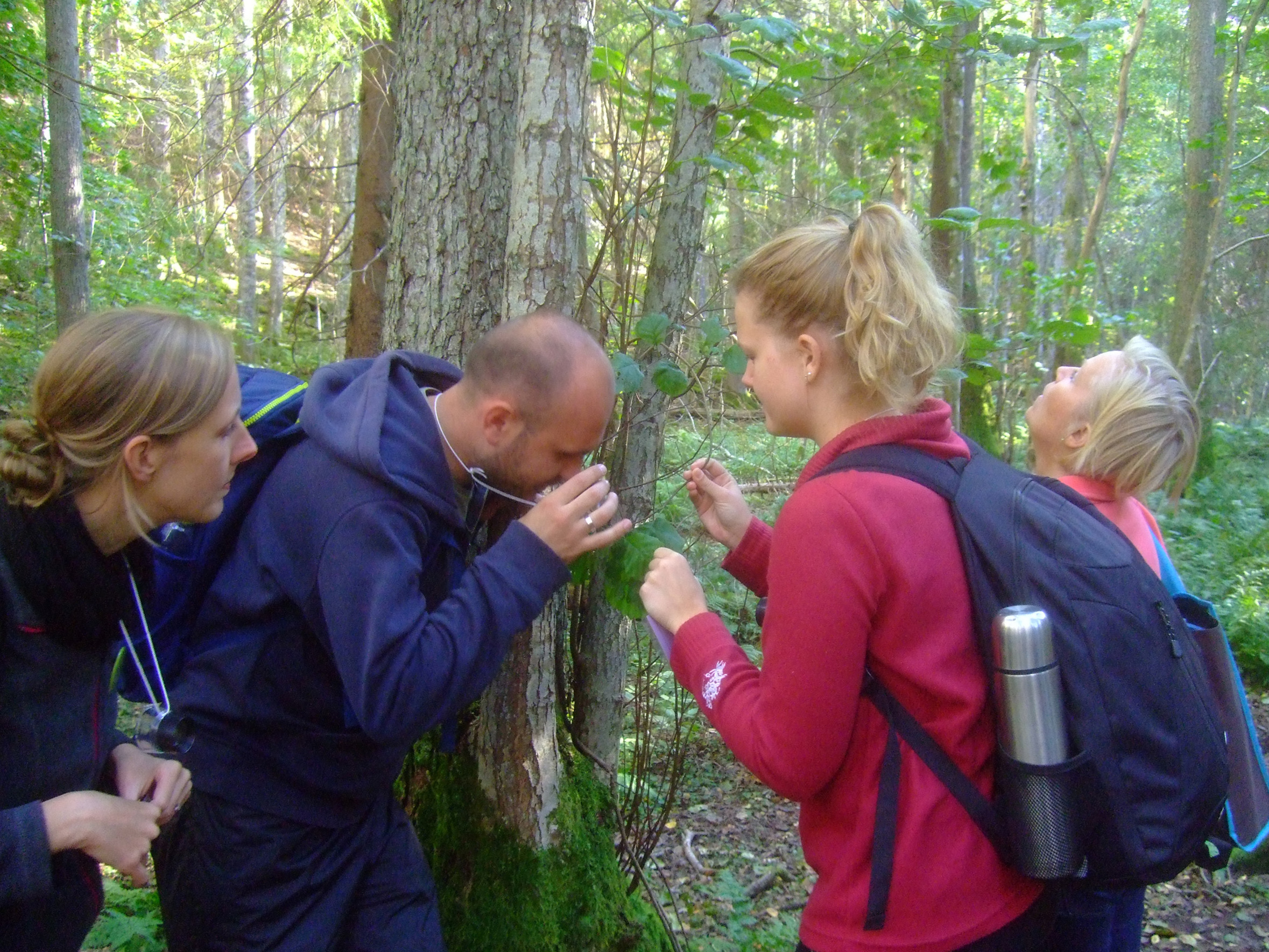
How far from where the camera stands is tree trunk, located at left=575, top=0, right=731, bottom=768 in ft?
9.65

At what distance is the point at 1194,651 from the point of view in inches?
68.7

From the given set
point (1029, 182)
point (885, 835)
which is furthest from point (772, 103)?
point (1029, 182)

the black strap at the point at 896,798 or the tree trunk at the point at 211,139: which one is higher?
the tree trunk at the point at 211,139

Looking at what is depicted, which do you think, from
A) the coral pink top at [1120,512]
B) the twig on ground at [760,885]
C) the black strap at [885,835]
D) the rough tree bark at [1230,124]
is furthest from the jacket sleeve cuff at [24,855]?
the rough tree bark at [1230,124]

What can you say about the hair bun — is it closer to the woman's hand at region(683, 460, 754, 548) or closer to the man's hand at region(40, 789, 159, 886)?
the man's hand at region(40, 789, 159, 886)

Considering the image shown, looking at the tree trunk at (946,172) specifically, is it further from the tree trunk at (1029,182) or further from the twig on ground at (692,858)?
the twig on ground at (692,858)

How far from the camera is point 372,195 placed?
5086 millimetres

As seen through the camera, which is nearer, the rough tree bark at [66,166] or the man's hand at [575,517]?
the man's hand at [575,517]

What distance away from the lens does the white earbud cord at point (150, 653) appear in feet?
5.93

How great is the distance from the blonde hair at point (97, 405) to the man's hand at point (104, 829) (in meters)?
0.50

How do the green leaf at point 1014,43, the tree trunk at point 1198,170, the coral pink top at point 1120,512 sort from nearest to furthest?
the coral pink top at point 1120,512, the green leaf at point 1014,43, the tree trunk at point 1198,170

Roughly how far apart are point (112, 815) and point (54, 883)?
26cm

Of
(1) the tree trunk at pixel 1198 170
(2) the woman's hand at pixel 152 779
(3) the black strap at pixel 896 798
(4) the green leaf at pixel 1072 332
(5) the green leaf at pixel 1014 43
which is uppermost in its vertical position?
(1) the tree trunk at pixel 1198 170

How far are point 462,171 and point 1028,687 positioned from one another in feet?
6.91
